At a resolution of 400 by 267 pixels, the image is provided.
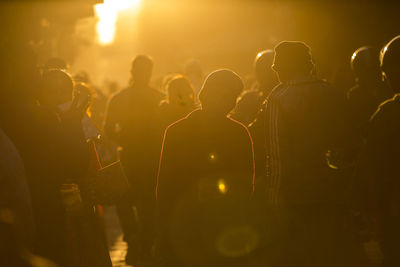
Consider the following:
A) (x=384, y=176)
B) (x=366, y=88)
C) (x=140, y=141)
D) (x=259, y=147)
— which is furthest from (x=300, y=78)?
(x=140, y=141)

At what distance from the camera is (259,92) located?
8.69 metres

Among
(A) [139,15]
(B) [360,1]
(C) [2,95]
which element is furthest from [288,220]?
(A) [139,15]

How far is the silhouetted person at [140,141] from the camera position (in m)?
9.91

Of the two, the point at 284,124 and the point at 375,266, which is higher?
the point at 284,124

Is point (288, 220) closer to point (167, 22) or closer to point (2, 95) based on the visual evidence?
point (2, 95)

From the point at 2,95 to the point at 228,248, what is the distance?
1720 millimetres

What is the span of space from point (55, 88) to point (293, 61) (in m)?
1.93

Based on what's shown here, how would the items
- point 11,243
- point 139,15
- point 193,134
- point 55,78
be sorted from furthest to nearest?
1. point 139,15
2. point 55,78
3. point 193,134
4. point 11,243

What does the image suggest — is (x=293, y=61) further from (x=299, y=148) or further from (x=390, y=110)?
(x=390, y=110)

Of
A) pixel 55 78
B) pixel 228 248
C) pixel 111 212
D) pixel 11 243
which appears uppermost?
pixel 55 78

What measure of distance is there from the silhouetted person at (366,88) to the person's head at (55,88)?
3.13m

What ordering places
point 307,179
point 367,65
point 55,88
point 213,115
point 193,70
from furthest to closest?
point 193,70 < point 367,65 < point 55,88 < point 307,179 < point 213,115

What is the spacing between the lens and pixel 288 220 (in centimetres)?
616

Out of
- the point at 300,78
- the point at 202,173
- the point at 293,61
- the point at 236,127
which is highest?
the point at 293,61
